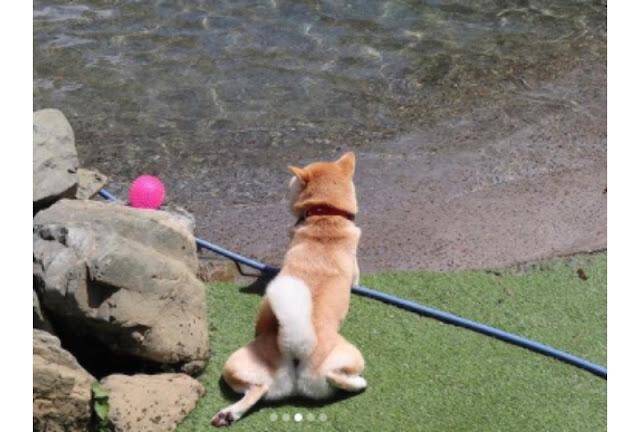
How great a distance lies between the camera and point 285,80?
7754 mm

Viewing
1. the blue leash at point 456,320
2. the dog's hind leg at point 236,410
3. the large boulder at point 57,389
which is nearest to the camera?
the large boulder at point 57,389

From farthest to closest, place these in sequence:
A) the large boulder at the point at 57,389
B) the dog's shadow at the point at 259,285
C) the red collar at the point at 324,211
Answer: the dog's shadow at the point at 259,285, the red collar at the point at 324,211, the large boulder at the point at 57,389

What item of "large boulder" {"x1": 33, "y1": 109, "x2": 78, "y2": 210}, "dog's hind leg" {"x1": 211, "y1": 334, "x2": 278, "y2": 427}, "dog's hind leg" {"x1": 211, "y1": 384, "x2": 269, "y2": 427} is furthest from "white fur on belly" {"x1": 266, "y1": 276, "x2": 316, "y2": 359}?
"large boulder" {"x1": 33, "y1": 109, "x2": 78, "y2": 210}

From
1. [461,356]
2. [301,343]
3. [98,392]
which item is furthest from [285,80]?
[98,392]

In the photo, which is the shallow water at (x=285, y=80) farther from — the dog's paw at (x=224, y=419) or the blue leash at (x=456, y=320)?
the dog's paw at (x=224, y=419)

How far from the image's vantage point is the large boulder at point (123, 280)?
3.61 meters

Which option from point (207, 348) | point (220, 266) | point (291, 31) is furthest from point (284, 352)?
point (291, 31)

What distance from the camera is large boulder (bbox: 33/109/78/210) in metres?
4.37

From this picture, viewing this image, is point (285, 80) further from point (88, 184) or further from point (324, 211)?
point (324, 211)

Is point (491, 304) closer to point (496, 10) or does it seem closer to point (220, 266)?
point (220, 266)

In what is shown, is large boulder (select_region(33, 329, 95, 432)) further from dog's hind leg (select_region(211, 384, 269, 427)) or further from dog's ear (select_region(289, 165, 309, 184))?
dog's ear (select_region(289, 165, 309, 184))

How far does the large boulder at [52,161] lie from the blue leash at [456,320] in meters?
0.89

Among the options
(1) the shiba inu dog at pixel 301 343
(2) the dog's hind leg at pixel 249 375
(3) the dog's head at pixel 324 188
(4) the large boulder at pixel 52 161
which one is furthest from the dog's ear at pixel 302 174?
(4) the large boulder at pixel 52 161

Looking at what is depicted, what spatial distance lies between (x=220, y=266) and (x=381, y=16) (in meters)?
4.80
